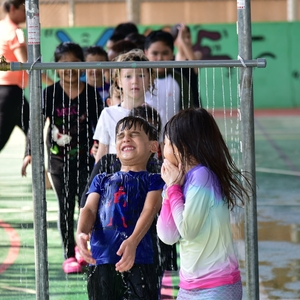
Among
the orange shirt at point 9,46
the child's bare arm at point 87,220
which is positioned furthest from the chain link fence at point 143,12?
the child's bare arm at point 87,220

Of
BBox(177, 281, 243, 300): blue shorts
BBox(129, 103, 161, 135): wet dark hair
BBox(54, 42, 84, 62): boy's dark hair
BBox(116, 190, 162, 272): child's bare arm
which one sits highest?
BBox(54, 42, 84, 62): boy's dark hair

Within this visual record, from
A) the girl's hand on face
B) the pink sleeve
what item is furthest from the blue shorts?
Answer: the girl's hand on face

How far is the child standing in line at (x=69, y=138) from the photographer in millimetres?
5828

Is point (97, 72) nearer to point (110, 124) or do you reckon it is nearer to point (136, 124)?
point (110, 124)

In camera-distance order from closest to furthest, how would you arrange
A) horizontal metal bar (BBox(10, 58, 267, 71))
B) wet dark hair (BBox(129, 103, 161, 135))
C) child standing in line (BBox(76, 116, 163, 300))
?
horizontal metal bar (BBox(10, 58, 267, 71)) < child standing in line (BBox(76, 116, 163, 300)) < wet dark hair (BBox(129, 103, 161, 135))

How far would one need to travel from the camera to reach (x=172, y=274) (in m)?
5.77

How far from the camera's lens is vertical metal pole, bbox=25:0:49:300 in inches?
141

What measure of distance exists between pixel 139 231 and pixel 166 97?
211 centimetres

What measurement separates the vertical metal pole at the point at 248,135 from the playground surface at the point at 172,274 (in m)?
1.55

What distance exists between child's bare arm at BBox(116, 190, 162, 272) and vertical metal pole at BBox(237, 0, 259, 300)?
1.59 ft

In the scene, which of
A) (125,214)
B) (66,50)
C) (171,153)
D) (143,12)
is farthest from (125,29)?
(143,12)

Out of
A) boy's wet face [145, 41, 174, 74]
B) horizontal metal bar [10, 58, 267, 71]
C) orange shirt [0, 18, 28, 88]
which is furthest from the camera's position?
orange shirt [0, 18, 28, 88]

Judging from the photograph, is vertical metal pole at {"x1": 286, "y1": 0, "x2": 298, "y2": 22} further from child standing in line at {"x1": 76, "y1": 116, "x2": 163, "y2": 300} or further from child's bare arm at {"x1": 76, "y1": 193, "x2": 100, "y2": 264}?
child's bare arm at {"x1": 76, "y1": 193, "x2": 100, "y2": 264}

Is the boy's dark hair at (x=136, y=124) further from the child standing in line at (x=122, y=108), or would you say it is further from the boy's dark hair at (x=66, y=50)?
the boy's dark hair at (x=66, y=50)
